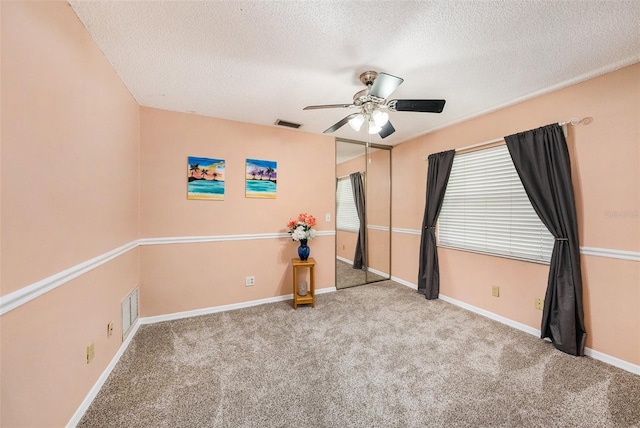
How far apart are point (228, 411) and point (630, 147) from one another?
11.8 ft

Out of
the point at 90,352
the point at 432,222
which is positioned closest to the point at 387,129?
the point at 432,222

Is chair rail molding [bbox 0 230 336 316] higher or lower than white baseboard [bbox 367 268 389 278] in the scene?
higher

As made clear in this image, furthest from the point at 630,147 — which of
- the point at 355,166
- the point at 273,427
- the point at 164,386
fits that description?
the point at 164,386

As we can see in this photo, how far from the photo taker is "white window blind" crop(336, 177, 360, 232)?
3996 mm

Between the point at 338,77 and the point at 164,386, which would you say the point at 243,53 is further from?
the point at 164,386

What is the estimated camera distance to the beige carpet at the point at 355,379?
152 centimetres

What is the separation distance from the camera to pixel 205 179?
300cm

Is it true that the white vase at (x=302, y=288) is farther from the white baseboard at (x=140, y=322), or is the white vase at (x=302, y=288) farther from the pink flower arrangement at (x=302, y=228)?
the pink flower arrangement at (x=302, y=228)

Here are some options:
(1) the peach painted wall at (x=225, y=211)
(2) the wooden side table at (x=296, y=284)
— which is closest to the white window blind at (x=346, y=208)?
(1) the peach painted wall at (x=225, y=211)

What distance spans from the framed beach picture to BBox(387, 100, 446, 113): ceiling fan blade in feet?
6.26

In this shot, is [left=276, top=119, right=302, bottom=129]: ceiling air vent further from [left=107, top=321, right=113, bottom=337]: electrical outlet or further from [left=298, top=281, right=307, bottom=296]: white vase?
[left=107, top=321, right=113, bottom=337]: electrical outlet

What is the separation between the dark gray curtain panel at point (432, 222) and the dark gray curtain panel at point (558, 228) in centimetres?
98

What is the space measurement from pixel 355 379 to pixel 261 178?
2.52 metres

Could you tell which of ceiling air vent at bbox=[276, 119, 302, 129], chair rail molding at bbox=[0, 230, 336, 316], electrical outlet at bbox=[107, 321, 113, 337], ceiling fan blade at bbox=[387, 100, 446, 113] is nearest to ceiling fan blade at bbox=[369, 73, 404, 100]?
ceiling fan blade at bbox=[387, 100, 446, 113]
